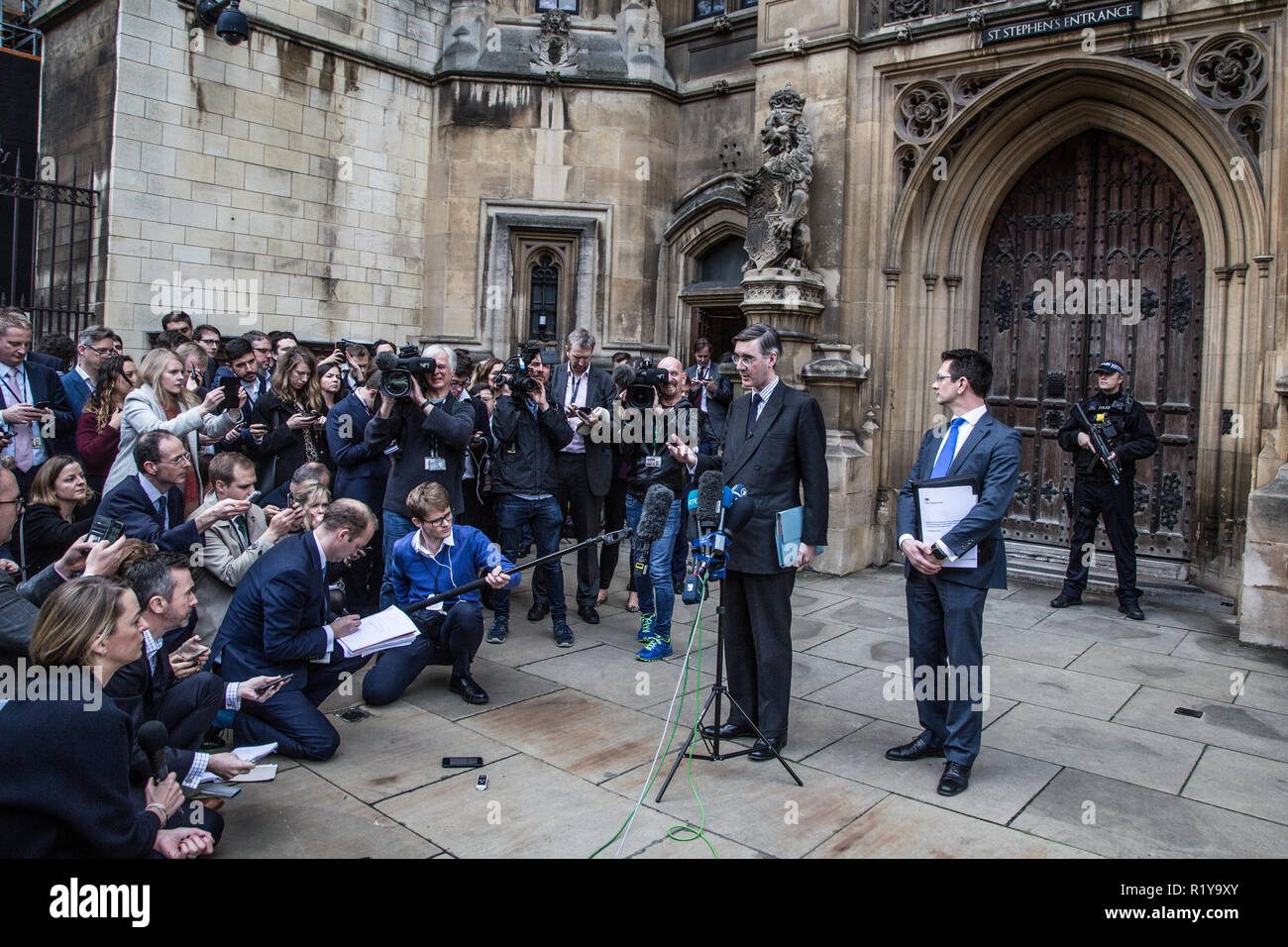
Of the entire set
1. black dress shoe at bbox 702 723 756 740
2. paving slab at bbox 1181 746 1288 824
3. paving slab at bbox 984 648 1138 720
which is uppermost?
paving slab at bbox 984 648 1138 720

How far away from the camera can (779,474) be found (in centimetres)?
475

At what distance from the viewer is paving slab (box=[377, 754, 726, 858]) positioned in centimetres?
367

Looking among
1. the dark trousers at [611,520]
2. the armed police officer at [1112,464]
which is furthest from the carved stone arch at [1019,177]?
the dark trousers at [611,520]

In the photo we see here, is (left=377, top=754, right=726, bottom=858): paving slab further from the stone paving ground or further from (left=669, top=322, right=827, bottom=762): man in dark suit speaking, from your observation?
(left=669, top=322, right=827, bottom=762): man in dark suit speaking

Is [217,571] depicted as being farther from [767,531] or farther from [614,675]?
[767,531]

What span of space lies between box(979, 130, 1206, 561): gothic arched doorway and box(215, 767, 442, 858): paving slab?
24.1ft

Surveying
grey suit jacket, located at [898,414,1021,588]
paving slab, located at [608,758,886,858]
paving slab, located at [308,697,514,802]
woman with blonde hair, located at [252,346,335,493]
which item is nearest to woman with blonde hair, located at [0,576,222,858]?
paving slab, located at [308,697,514,802]

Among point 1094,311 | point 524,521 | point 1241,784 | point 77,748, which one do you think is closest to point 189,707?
point 77,748

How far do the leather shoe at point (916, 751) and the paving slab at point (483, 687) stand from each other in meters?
2.00

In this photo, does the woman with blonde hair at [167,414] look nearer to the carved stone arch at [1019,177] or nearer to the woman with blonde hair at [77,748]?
the woman with blonde hair at [77,748]

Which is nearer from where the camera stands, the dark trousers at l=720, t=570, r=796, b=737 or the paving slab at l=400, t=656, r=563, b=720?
the dark trousers at l=720, t=570, r=796, b=737

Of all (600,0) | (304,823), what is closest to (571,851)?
(304,823)

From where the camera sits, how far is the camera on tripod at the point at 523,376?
264 inches

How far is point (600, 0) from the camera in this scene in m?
11.5
